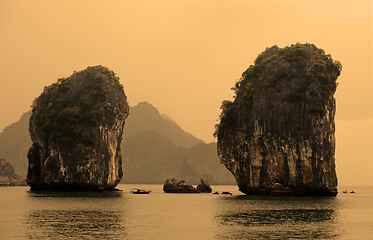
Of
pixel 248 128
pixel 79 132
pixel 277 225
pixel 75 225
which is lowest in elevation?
pixel 75 225

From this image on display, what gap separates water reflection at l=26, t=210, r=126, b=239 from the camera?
34.9 meters

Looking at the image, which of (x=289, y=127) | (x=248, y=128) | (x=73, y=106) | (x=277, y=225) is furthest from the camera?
(x=73, y=106)

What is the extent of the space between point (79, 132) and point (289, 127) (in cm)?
4623

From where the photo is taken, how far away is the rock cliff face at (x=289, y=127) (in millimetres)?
88250

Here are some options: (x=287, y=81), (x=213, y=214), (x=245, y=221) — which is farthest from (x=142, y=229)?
(x=287, y=81)

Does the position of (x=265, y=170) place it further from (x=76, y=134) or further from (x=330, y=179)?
(x=76, y=134)

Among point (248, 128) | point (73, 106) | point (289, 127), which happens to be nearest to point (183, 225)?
point (289, 127)

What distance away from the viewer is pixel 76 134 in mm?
103875

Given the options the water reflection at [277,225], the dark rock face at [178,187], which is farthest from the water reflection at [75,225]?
the dark rock face at [178,187]

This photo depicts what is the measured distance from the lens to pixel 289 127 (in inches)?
3536

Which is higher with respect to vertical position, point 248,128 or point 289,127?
point 248,128

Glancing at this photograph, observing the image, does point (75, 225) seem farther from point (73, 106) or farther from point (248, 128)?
point (73, 106)

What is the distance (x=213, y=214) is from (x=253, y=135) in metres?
42.1

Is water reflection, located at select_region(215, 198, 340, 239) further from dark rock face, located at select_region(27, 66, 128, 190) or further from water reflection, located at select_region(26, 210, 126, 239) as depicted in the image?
dark rock face, located at select_region(27, 66, 128, 190)
